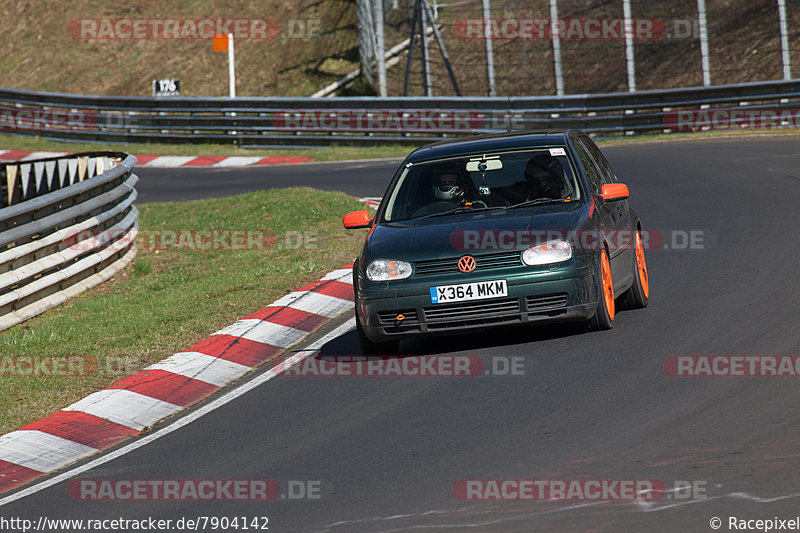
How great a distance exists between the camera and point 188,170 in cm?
2598

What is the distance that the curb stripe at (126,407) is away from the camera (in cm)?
796

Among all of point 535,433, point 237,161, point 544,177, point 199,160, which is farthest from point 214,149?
point 535,433

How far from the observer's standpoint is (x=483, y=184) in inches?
366

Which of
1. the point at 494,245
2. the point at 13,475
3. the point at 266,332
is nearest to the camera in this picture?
the point at 13,475

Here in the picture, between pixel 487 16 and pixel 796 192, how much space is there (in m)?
13.0

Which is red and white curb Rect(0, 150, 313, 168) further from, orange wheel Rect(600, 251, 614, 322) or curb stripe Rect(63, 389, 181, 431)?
curb stripe Rect(63, 389, 181, 431)

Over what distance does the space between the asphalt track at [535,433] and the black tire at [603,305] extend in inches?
4.3

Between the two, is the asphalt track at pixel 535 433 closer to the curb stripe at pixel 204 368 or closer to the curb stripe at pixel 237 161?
the curb stripe at pixel 204 368

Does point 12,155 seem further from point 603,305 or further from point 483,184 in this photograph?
point 603,305

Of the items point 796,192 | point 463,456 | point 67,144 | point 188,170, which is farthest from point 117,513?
point 67,144

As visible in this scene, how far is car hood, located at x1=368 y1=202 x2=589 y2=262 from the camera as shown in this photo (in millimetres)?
8359

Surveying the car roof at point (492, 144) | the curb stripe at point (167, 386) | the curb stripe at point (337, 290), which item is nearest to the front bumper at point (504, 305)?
the curb stripe at point (167, 386)

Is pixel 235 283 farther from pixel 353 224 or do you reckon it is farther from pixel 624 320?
pixel 624 320

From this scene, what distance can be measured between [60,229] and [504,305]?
6408 millimetres
